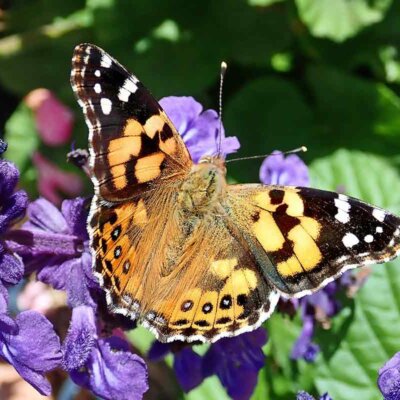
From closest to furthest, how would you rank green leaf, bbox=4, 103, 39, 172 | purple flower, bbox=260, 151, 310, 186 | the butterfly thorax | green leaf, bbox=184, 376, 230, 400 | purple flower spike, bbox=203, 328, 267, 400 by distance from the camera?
1. the butterfly thorax
2. purple flower spike, bbox=203, 328, 267, 400
3. purple flower, bbox=260, 151, 310, 186
4. green leaf, bbox=184, 376, 230, 400
5. green leaf, bbox=4, 103, 39, 172

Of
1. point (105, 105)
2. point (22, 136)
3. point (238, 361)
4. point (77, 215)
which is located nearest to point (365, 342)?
point (238, 361)

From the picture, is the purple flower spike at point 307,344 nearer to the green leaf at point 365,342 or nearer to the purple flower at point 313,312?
the purple flower at point 313,312

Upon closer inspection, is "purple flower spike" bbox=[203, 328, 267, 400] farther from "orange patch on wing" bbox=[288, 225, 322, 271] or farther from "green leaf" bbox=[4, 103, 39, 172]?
"green leaf" bbox=[4, 103, 39, 172]

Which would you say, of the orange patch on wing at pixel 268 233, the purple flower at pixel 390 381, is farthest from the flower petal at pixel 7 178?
the purple flower at pixel 390 381

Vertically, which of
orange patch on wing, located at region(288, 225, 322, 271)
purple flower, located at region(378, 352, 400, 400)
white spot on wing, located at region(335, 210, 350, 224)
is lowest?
purple flower, located at region(378, 352, 400, 400)

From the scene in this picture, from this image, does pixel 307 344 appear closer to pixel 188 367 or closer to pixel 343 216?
pixel 188 367

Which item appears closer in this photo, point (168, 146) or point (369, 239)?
point (369, 239)

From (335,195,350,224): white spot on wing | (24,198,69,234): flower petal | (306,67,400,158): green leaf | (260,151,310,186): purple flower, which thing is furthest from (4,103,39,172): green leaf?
(335,195,350,224): white spot on wing

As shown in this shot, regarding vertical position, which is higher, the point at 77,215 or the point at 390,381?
the point at 77,215
